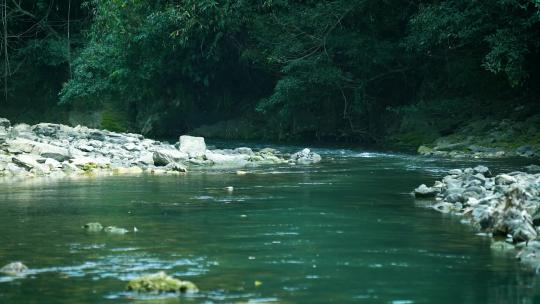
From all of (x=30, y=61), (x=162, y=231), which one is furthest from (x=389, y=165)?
(x=30, y=61)

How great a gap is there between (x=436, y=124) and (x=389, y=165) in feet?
19.5

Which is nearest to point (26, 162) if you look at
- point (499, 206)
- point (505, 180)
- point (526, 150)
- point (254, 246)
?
point (505, 180)

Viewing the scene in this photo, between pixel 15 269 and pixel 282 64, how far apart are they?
1915 centimetres

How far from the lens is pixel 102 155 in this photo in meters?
18.5

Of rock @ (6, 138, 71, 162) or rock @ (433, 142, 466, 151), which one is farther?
rock @ (433, 142, 466, 151)

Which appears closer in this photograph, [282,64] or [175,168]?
[175,168]

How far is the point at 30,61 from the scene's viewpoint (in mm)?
32344

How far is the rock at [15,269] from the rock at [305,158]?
12317mm

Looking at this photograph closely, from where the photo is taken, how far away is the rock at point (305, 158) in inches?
757

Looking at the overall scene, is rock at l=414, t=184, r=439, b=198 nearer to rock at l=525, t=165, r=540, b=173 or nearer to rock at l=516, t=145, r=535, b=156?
rock at l=525, t=165, r=540, b=173

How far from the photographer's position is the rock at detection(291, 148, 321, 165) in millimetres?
19234

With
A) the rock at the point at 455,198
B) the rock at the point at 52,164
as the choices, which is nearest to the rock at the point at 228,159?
the rock at the point at 52,164

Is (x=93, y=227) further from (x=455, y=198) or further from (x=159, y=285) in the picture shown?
(x=455, y=198)

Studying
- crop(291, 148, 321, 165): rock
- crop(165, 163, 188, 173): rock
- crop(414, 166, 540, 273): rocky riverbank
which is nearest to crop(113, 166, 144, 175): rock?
crop(165, 163, 188, 173): rock
